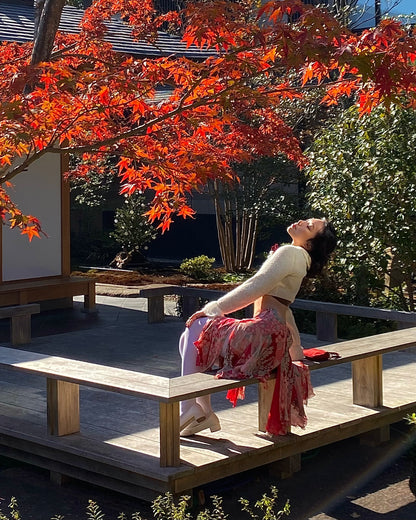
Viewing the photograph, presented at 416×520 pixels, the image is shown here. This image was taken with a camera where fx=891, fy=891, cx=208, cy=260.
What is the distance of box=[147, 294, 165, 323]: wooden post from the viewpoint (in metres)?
12.2

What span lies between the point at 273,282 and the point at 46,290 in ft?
25.1

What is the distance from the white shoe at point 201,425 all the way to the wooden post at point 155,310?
6.03m

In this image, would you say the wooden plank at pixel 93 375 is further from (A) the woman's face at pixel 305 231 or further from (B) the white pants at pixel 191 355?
(A) the woman's face at pixel 305 231

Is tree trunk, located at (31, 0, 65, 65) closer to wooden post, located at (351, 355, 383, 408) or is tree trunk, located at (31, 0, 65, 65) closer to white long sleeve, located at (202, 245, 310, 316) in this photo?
white long sleeve, located at (202, 245, 310, 316)

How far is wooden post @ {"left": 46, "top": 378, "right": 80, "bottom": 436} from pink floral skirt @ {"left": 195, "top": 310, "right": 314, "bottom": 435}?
95cm

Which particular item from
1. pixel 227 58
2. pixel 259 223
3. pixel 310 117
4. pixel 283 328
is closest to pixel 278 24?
pixel 227 58

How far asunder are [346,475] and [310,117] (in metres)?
10.3

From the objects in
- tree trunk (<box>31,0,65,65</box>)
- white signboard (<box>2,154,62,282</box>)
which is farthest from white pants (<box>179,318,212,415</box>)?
white signboard (<box>2,154,62,282</box>)

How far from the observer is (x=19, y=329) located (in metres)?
10.6

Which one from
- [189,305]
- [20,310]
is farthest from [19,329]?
[189,305]

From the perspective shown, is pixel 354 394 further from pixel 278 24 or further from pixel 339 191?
pixel 339 191

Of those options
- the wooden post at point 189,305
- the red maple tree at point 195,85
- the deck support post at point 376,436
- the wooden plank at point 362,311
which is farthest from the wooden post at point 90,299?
the deck support post at point 376,436

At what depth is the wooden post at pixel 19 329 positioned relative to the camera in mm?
10516

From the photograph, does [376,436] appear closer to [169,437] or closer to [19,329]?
[169,437]
